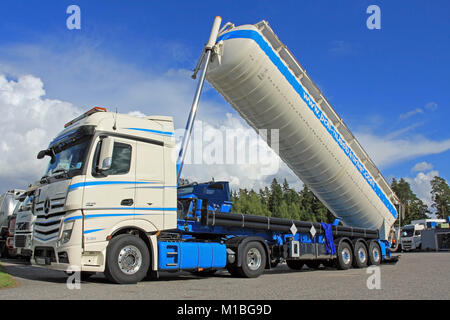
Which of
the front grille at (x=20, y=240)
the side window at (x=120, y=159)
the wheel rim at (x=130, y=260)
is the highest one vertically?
the side window at (x=120, y=159)

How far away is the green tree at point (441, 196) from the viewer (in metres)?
64.2

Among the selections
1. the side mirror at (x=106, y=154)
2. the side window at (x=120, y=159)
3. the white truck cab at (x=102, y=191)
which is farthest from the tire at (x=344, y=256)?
the side mirror at (x=106, y=154)

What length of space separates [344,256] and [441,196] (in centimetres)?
5987

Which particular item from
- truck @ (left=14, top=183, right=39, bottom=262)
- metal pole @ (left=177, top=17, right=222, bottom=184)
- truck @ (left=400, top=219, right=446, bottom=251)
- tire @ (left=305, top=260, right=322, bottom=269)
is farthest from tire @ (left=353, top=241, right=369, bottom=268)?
truck @ (left=400, top=219, right=446, bottom=251)

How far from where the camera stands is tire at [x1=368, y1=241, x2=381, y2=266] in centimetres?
1357

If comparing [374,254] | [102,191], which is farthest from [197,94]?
[374,254]

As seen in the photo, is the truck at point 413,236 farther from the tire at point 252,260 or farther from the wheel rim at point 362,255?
the tire at point 252,260

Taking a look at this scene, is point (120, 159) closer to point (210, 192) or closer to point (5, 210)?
point (210, 192)

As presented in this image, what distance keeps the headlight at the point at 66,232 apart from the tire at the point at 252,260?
12.9ft

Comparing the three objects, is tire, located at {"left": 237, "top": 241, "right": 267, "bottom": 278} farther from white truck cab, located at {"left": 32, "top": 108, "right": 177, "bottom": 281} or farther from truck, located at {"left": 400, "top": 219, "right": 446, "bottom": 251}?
truck, located at {"left": 400, "top": 219, "right": 446, "bottom": 251}
